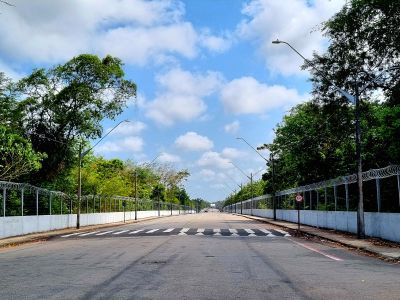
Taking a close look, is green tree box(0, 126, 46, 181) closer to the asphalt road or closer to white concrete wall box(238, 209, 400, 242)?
the asphalt road

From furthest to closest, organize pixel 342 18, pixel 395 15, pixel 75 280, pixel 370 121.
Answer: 1. pixel 370 121
2. pixel 342 18
3. pixel 395 15
4. pixel 75 280

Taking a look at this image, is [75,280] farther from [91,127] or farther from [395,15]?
[91,127]

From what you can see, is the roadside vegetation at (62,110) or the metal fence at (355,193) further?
the roadside vegetation at (62,110)

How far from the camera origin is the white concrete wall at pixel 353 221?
823 inches

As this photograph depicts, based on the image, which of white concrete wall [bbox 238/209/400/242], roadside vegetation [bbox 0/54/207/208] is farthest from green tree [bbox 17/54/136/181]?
white concrete wall [bbox 238/209/400/242]

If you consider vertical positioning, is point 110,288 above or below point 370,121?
below

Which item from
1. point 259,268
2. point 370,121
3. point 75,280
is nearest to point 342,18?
point 370,121

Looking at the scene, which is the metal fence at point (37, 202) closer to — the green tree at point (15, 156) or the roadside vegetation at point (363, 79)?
the green tree at point (15, 156)

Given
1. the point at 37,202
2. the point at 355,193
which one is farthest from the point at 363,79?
the point at 37,202

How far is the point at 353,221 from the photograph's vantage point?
26828 millimetres

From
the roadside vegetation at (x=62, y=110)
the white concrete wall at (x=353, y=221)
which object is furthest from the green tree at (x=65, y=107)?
the white concrete wall at (x=353, y=221)

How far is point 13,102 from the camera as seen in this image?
127 feet

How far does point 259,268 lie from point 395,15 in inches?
732

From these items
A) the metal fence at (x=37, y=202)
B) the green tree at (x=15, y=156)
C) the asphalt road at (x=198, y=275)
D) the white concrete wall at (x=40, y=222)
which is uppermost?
the green tree at (x=15, y=156)
